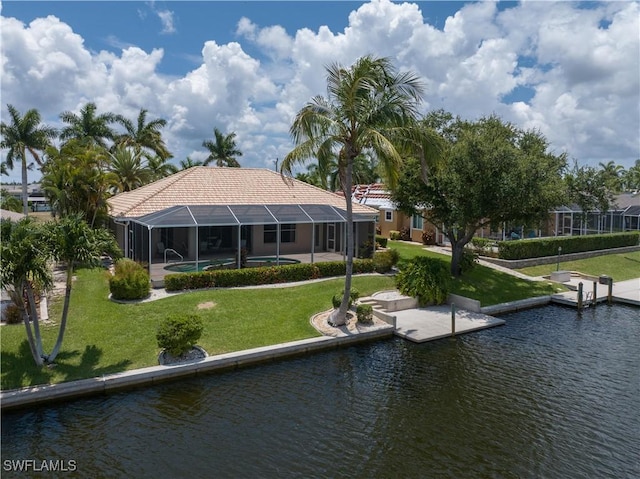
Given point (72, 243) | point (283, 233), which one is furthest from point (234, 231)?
point (72, 243)

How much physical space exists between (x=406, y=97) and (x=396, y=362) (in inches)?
343

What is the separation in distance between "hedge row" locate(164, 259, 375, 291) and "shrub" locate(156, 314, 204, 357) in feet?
Result: 20.0

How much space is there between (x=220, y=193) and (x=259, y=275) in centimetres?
672

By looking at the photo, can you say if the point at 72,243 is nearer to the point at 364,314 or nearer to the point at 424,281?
the point at 364,314

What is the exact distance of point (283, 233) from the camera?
27.2 meters

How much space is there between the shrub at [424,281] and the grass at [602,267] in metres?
9.15

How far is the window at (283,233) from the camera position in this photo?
1053 inches

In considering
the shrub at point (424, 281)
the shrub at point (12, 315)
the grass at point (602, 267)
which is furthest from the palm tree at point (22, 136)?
the grass at point (602, 267)

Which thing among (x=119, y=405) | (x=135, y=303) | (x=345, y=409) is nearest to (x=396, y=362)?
(x=345, y=409)

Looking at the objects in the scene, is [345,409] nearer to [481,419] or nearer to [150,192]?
[481,419]

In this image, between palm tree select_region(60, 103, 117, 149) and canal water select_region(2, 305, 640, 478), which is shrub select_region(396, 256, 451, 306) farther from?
palm tree select_region(60, 103, 117, 149)

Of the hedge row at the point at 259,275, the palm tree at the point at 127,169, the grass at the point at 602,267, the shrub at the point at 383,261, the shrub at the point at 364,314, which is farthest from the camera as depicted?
the palm tree at the point at 127,169

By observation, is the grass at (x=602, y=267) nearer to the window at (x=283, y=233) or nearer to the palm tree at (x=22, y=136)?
the window at (x=283, y=233)

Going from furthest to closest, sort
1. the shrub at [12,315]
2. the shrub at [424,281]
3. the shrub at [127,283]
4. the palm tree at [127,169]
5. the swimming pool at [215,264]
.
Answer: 1. the palm tree at [127,169]
2. the swimming pool at [215,264]
3. the shrub at [424,281]
4. the shrub at [127,283]
5. the shrub at [12,315]
